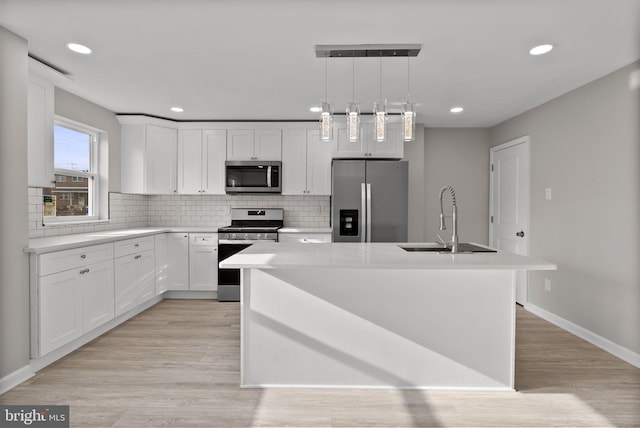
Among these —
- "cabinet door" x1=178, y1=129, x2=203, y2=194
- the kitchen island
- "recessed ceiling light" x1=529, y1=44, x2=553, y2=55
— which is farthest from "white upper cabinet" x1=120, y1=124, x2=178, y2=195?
"recessed ceiling light" x1=529, y1=44, x2=553, y2=55

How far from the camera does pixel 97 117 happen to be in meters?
4.24

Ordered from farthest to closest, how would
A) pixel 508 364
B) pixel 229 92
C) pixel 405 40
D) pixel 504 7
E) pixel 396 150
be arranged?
1. pixel 396 150
2. pixel 229 92
3. pixel 405 40
4. pixel 508 364
5. pixel 504 7

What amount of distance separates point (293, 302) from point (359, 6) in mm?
1883

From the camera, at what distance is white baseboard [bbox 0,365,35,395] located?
2.35 m

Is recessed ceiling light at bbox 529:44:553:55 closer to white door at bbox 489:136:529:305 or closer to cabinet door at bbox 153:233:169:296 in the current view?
white door at bbox 489:136:529:305

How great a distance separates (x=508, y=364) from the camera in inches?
92.8

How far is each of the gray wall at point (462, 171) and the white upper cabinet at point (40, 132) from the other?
4394 millimetres

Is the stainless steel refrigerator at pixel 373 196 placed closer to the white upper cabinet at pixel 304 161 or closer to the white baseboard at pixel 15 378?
the white upper cabinet at pixel 304 161

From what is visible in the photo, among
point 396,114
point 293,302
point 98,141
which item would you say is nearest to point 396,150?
point 396,114

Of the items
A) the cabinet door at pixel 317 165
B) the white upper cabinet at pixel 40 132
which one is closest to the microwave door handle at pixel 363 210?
the cabinet door at pixel 317 165

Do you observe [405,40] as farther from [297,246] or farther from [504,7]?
[297,246]

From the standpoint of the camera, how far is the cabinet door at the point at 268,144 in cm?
489

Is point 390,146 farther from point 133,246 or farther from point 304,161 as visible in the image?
point 133,246

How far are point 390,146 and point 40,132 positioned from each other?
361 cm
